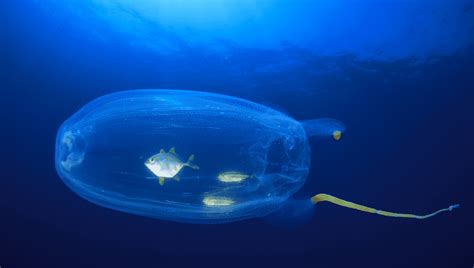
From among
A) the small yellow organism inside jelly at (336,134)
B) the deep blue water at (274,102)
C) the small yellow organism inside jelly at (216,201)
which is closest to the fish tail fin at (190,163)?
the small yellow organism inside jelly at (216,201)

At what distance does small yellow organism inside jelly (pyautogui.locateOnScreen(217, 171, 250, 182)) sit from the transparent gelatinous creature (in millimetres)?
15

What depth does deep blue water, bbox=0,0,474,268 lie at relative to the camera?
23.3 ft

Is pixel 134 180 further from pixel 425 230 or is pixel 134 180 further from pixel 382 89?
pixel 425 230

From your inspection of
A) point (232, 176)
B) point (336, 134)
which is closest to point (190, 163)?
point (232, 176)

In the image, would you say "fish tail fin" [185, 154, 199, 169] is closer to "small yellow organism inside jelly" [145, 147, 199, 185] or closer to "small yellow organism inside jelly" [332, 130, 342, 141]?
"small yellow organism inside jelly" [145, 147, 199, 185]

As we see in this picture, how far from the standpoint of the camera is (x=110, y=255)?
30.7ft

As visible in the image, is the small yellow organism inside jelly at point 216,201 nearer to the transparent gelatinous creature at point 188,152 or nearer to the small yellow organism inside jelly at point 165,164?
the transparent gelatinous creature at point 188,152

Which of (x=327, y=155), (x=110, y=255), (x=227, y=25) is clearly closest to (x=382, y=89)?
(x=327, y=155)

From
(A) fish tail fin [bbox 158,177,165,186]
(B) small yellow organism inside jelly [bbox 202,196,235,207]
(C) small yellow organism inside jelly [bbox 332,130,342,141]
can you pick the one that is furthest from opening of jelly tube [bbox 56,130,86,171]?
(C) small yellow organism inside jelly [bbox 332,130,342,141]

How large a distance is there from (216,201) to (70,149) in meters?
2.29

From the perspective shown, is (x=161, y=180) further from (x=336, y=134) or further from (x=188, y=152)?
(x=336, y=134)

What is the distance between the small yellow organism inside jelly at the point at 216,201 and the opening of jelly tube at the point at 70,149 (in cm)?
194

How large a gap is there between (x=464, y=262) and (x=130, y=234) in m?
9.82

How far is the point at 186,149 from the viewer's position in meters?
4.89
